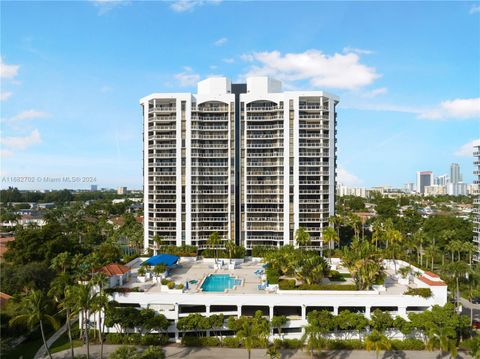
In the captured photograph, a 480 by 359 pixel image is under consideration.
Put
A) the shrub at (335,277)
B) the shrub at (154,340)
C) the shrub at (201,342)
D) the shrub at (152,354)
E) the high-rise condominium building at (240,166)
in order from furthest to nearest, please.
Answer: the high-rise condominium building at (240,166) < the shrub at (335,277) < the shrub at (201,342) < the shrub at (154,340) < the shrub at (152,354)

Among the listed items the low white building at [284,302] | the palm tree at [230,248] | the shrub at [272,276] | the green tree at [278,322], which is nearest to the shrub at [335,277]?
the low white building at [284,302]

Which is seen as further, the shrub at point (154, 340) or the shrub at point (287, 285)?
the shrub at point (287, 285)

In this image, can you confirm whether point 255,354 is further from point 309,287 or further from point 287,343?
point 309,287

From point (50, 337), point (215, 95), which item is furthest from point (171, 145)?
point (50, 337)

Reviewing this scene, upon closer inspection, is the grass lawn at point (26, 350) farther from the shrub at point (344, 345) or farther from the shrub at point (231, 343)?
the shrub at point (344, 345)

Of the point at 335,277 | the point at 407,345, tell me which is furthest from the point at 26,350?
the point at 407,345

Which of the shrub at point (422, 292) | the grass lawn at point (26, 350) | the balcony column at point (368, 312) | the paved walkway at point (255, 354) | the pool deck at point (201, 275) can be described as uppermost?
the shrub at point (422, 292)

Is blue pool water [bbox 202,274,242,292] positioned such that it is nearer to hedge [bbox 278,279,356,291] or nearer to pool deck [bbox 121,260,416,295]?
pool deck [bbox 121,260,416,295]
